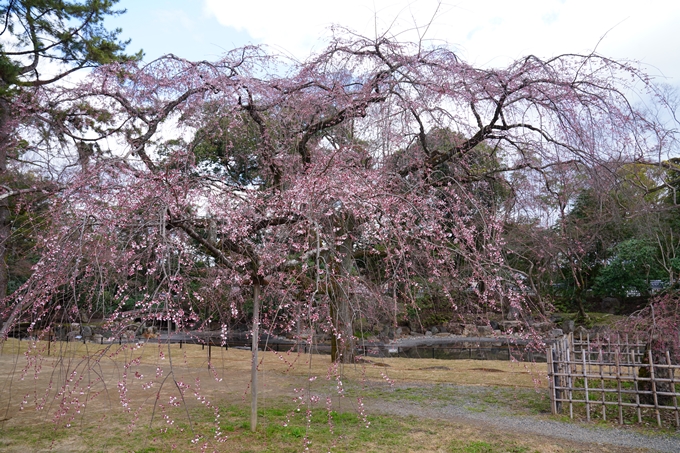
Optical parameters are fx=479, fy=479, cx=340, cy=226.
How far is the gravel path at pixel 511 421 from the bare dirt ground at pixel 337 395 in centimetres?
1

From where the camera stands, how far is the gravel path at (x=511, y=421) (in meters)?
4.84

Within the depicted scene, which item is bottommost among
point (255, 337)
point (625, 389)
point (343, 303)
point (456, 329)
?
point (625, 389)

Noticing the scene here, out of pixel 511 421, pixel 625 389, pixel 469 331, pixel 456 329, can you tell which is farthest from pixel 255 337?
pixel 469 331

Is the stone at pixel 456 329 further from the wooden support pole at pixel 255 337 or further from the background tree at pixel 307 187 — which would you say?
the wooden support pole at pixel 255 337

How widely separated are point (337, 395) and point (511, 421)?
241cm

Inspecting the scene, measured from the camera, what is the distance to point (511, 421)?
5.55 metres

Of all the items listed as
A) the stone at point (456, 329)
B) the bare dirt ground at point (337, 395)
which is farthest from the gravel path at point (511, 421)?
the stone at point (456, 329)

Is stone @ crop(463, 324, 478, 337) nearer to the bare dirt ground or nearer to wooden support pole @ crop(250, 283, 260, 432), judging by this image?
the bare dirt ground

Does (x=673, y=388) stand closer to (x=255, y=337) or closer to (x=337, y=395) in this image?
(x=337, y=395)

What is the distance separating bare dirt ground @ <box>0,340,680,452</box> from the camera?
459 cm

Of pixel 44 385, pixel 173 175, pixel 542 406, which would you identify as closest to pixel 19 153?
pixel 44 385

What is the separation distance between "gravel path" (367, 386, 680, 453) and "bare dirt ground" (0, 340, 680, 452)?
0.04ft

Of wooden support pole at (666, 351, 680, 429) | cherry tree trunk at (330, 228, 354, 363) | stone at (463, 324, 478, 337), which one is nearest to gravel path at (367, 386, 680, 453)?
→ wooden support pole at (666, 351, 680, 429)

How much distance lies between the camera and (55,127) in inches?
265
